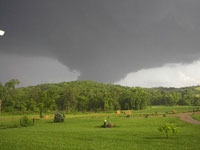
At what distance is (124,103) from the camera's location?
14362 cm

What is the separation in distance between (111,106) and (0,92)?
74139 millimetres

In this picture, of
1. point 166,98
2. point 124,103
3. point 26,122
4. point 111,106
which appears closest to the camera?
point 26,122

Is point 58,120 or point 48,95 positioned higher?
point 48,95

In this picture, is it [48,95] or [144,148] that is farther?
[48,95]

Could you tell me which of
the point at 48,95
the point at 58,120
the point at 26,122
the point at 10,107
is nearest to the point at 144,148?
the point at 26,122

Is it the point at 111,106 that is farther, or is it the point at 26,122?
the point at 111,106

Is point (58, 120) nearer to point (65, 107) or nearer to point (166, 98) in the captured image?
point (65, 107)

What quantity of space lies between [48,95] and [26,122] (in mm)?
41349

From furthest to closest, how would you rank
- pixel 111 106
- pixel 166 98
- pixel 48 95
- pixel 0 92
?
pixel 166 98
pixel 111 106
pixel 48 95
pixel 0 92

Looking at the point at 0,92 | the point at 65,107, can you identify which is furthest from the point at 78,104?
the point at 0,92

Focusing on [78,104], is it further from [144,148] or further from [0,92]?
[144,148]

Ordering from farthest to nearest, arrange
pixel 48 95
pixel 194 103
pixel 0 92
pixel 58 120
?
pixel 194 103
pixel 48 95
pixel 0 92
pixel 58 120

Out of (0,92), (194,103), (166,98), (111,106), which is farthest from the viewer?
(166,98)

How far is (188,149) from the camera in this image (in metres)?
17.5
